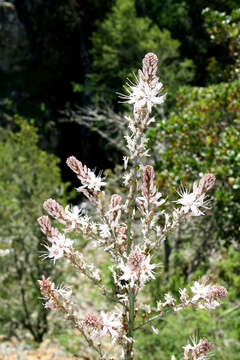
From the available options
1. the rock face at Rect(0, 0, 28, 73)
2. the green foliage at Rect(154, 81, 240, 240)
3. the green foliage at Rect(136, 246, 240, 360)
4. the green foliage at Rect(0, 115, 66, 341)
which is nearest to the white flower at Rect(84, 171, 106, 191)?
the green foliage at Rect(154, 81, 240, 240)

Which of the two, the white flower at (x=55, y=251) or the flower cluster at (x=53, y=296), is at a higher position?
the white flower at (x=55, y=251)

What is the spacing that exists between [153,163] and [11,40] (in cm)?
1049

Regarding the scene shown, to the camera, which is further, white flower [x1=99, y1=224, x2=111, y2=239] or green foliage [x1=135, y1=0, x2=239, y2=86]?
green foliage [x1=135, y1=0, x2=239, y2=86]

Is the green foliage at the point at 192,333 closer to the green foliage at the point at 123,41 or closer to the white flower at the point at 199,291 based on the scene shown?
the white flower at the point at 199,291

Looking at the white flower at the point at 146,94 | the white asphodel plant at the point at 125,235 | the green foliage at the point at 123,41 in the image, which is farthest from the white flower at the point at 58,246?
the green foliage at the point at 123,41

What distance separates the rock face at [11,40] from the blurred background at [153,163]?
0.05m

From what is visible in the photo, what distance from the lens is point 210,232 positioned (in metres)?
4.88

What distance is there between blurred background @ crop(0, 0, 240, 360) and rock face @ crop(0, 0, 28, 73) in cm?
5

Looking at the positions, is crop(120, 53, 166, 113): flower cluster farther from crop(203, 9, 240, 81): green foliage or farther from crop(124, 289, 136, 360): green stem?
crop(203, 9, 240, 81): green foliage

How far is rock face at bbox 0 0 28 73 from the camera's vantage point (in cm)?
1247

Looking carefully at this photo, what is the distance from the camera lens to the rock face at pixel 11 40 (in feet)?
40.9

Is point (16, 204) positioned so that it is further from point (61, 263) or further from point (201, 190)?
point (201, 190)

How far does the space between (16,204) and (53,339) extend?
7.79 feet

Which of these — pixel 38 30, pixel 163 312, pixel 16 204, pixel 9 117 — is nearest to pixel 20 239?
pixel 16 204
